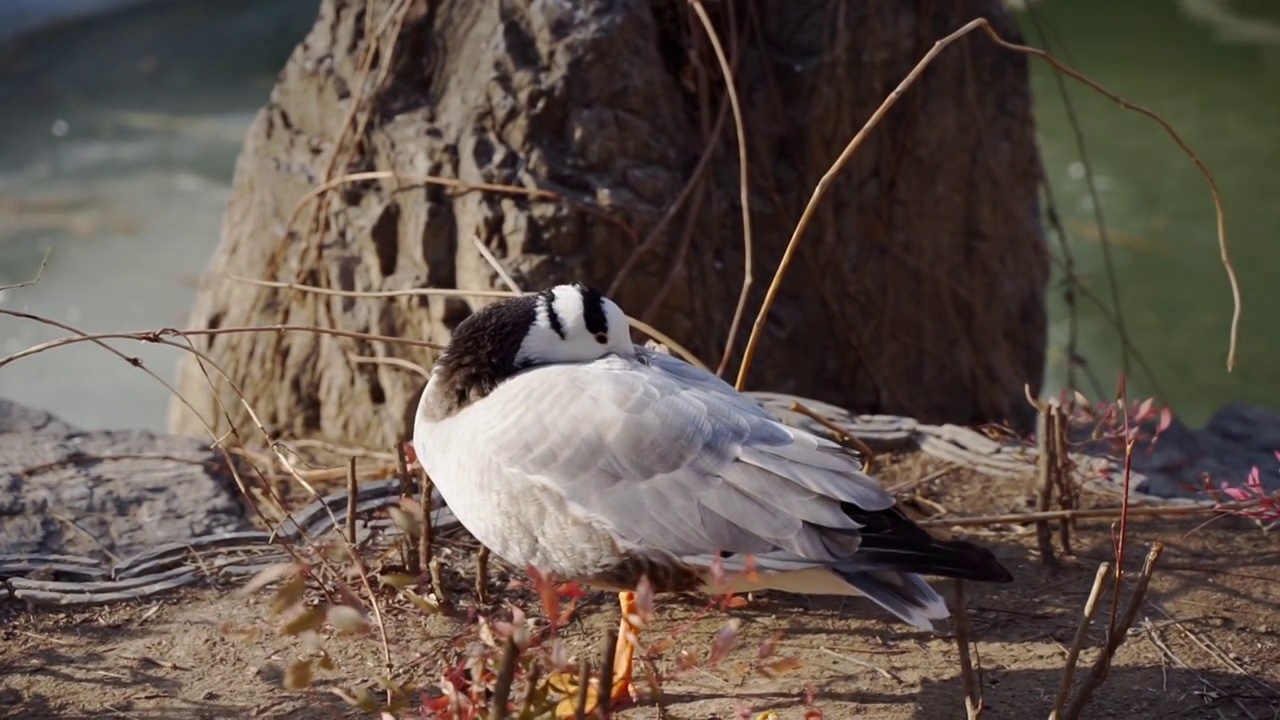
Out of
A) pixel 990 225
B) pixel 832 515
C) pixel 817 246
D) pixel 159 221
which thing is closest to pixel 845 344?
pixel 817 246

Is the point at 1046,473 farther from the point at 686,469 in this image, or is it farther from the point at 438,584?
the point at 438,584

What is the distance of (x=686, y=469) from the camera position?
2053 mm

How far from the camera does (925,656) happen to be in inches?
92.8

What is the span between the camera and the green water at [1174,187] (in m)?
6.45

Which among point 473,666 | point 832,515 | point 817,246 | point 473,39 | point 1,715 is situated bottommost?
point 1,715

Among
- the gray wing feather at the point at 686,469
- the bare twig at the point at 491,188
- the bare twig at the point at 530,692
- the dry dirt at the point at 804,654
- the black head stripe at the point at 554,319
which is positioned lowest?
the dry dirt at the point at 804,654

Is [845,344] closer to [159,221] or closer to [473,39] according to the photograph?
[473,39]

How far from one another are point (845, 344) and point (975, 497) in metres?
0.95

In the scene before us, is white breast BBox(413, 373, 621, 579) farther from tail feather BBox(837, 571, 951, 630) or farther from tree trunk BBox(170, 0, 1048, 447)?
tree trunk BBox(170, 0, 1048, 447)

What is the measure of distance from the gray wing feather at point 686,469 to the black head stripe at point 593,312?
0.18 metres

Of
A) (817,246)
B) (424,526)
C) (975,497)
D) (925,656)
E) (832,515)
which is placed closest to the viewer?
(832,515)

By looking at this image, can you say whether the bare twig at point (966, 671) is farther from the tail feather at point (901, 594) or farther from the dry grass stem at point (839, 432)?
the dry grass stem at point (839, 432)

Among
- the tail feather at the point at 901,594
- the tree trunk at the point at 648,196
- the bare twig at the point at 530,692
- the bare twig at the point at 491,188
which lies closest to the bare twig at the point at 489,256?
the tree trunk at the point at 648,196

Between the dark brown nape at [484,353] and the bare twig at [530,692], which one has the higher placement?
the dark brown nape at [484,353]
